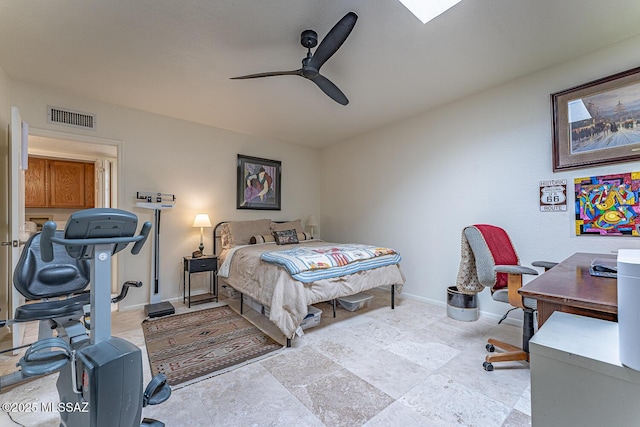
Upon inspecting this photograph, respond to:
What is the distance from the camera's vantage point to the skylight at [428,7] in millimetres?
1773

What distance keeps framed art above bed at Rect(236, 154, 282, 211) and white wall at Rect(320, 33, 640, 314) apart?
1294 mm

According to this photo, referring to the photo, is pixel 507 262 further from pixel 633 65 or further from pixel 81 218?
pixel 81 218

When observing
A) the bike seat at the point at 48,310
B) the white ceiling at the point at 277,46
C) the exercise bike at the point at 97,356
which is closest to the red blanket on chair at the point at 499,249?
the white ceiling at the point at 277,46

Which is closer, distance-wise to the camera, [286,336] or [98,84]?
[286,336]

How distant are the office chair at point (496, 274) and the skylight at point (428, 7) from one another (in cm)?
160

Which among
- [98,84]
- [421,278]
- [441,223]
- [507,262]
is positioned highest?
[98,84]

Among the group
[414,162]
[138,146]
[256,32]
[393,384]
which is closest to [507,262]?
[393,384]

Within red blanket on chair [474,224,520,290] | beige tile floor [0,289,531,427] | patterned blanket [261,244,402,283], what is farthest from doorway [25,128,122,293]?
red blanket on chair [474,224,520,290]

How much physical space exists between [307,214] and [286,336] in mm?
3096

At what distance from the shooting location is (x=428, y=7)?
1826 millimetres

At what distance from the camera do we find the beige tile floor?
1.53 metres

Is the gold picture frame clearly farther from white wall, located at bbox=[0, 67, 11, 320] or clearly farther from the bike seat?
white wall, located at bbox=[0, 67, 11, 320]

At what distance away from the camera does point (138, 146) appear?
347 centimetres

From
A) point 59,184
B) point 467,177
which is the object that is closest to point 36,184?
point 59,184
